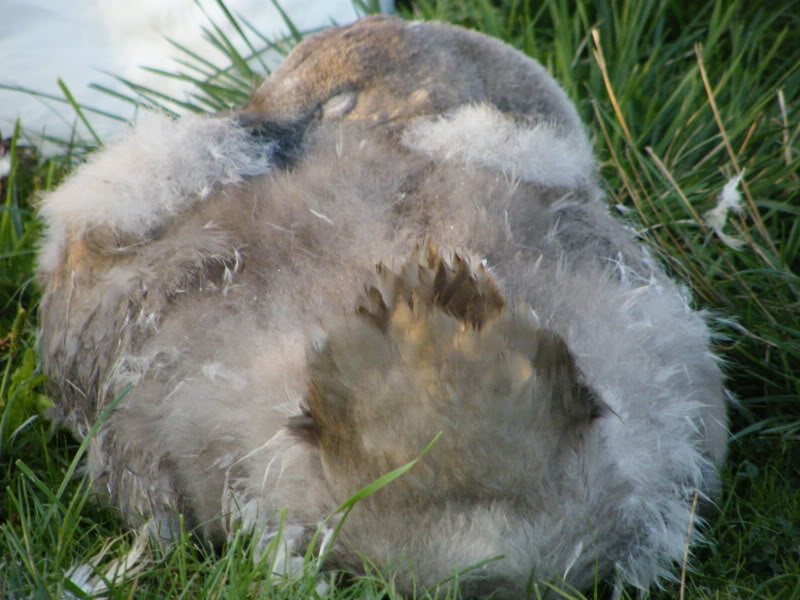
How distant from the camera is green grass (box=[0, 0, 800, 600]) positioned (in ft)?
6.99

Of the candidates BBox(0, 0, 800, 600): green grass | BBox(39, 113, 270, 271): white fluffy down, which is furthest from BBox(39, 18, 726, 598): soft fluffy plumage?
BBox(0, 0, 800, 600): green grass

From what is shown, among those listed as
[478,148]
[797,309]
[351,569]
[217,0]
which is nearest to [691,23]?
[797,309]

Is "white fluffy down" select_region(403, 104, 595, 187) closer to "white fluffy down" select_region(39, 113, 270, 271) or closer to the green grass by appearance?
"white fluffy down" select_region(39, 113, 270, 271)

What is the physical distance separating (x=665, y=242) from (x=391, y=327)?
1.62m

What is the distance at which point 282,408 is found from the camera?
1.85m

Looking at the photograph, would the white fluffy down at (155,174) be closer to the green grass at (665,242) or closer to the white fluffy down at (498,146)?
the white fluffy down at (498,146)

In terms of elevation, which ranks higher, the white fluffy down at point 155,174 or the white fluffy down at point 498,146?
the white fluffy down at point 155,174

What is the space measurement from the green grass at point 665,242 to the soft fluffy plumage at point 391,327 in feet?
0.46

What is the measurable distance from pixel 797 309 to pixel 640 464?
125 cm

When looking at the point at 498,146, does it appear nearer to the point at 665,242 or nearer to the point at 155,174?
the point at 155,174

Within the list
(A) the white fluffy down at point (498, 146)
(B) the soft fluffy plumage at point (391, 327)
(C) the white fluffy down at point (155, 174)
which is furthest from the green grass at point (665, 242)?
(A) the white fluffy down at point (498, 146)

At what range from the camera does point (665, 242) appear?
10.3 feet

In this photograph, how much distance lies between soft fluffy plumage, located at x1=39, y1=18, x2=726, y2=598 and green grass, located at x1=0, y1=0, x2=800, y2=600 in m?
0.14

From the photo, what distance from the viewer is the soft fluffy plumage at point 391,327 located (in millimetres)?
1707
